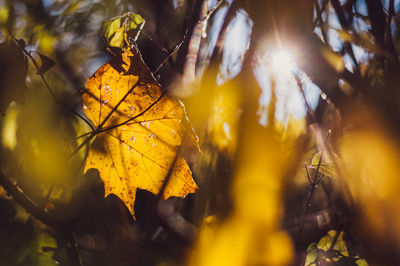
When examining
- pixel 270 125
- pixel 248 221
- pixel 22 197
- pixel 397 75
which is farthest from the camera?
pixel 270 125

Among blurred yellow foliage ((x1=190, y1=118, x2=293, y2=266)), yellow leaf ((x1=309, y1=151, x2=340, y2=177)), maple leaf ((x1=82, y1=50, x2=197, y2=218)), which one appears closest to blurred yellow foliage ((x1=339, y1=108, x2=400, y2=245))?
yellow leaf ((x1=309, y1=151, x2=340, y2=177))

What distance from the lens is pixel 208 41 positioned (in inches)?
54.0

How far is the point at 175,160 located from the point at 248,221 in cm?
83

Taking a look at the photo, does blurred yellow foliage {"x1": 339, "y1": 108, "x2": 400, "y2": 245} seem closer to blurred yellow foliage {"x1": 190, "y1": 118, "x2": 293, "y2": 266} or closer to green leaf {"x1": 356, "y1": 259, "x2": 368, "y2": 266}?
green leaf {"x1": 356, "y1": 259, "x2": 368, "y2": 266}

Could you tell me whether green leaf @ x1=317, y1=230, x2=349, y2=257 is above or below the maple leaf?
below

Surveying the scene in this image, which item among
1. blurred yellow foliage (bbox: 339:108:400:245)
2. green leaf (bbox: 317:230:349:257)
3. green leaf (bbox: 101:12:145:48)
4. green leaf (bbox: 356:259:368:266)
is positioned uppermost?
green leaf (bbox: 101:12:145:48)

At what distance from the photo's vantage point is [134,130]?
0.62 meters

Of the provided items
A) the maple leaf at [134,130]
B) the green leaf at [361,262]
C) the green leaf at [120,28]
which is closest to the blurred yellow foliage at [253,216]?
the green leaf at [361,262]

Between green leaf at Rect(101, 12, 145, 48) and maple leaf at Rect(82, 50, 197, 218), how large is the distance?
29cm

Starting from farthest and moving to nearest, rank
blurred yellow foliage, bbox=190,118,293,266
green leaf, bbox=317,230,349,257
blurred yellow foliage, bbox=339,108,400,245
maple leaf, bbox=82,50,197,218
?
blurred yellow foliage, bbox=190,118,293,266
green leaf, bbox=317,230,349,257
blurred yellow foliage, bbox=339,108,400,245
maple leaf, bbox=82,50,197,218

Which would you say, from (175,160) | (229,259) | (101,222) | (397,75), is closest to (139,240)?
(101,222)

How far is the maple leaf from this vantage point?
55 centimetres

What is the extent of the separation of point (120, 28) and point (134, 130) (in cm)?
44

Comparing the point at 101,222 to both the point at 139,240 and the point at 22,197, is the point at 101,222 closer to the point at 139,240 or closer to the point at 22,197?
the point at 139,240
